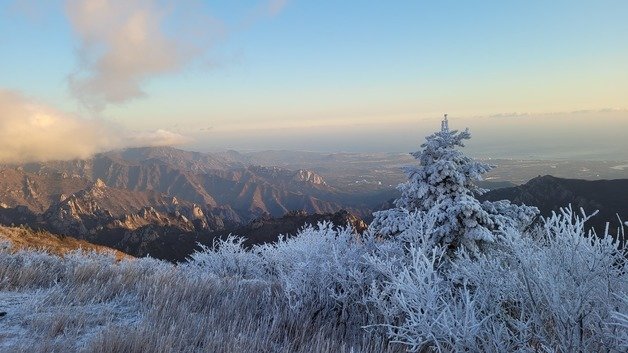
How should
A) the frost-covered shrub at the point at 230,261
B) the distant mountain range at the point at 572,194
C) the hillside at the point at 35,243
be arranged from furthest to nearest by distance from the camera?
the distant mountain range at the point at 572,194 → the frost-covered shrub at the point at 230,261 → the hillside at the point at 35,243

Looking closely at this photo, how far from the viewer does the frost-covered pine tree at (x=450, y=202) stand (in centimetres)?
1012

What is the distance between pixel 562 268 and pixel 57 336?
181 inches

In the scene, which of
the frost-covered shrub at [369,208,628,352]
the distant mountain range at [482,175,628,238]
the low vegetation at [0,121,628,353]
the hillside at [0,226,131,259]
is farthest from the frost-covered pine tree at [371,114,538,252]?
the distant mountain range at [482,175,628,238]

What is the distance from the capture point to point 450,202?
10.7 meters

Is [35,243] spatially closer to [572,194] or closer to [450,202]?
[450,202]

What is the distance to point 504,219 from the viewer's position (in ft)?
36.2

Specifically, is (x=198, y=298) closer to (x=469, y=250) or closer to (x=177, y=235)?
(x=469, y=250)

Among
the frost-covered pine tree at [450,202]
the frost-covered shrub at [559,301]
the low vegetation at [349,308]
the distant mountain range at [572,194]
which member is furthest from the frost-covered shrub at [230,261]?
the distant mountain range at [572,194]

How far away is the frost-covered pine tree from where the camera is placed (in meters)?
10.1

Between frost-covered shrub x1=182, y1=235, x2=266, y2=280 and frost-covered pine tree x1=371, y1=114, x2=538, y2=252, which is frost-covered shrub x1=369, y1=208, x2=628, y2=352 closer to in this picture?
frost-covered pine tree x1=371, y1=114, x2=538, y2=252

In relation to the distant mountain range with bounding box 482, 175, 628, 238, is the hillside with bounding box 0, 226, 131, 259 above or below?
above

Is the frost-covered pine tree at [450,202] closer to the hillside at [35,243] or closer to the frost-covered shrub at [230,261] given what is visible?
the frost-covered shrub at [230,261]

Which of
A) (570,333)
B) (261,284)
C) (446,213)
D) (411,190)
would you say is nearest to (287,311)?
(261,284)

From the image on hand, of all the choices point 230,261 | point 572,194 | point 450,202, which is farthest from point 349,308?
point 572,194
